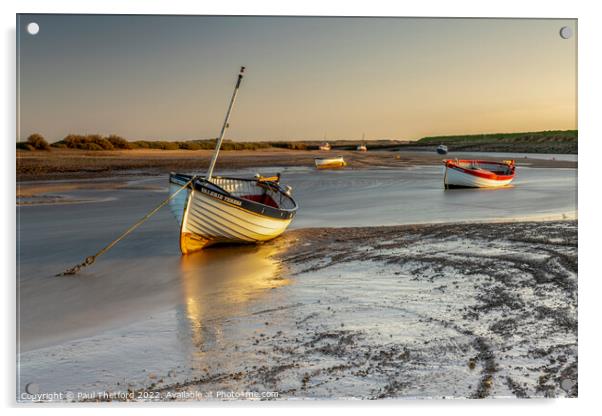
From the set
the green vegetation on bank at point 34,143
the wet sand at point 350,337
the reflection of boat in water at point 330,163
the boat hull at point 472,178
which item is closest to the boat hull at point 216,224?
the wet sand at point 350,337

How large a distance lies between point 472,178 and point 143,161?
9135 mm

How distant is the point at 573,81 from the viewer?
17.7 feet

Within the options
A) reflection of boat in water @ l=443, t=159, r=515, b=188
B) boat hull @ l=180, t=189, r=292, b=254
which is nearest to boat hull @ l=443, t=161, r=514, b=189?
reflection of boat in water @ l=443, t=159, r=515, b=188

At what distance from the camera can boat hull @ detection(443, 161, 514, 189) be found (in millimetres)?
16703

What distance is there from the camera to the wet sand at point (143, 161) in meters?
7.44

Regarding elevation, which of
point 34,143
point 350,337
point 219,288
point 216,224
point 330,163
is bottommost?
point 350,337

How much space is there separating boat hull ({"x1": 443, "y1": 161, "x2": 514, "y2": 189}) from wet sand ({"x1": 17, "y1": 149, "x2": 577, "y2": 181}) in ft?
3.05

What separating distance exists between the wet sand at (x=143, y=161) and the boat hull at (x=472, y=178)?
A: 0.93 meters

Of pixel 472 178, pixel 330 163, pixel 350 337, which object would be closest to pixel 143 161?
pixel 472 178

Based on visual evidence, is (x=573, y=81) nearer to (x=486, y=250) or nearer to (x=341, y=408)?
(x=486, y=250)

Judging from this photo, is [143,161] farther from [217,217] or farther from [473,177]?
[473,177]

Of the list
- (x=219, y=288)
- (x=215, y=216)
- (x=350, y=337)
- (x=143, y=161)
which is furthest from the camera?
(x=143, y=161)

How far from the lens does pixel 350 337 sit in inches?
188
